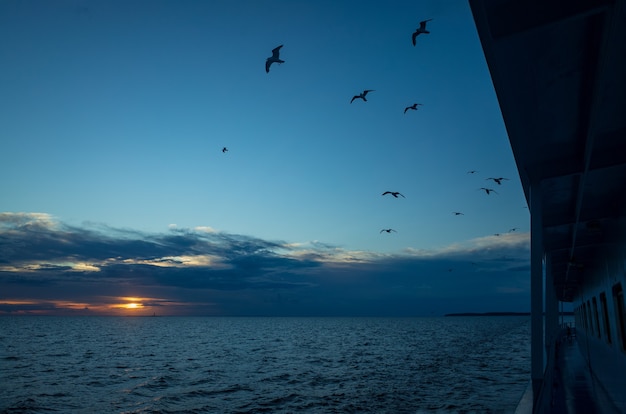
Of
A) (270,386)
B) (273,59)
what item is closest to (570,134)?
(273,59)

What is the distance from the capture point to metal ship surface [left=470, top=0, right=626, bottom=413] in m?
5.03

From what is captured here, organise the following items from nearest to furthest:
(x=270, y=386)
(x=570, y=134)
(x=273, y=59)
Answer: (x=570, y=134)
(x=273, y=59)
(x=270, y=386)

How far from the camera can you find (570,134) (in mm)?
8078

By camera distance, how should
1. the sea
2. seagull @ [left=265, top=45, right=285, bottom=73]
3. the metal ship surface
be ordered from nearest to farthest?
the metal ship surface → seagull @ [left=265, top=45, right=285, bottom=73] → the sea

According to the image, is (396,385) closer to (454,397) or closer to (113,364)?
(454,397)

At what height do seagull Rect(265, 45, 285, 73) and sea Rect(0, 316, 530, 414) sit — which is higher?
seagull Rect(265, 45, 285, 73)

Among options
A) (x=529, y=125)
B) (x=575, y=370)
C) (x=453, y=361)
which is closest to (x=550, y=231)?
(x=575, y=370)

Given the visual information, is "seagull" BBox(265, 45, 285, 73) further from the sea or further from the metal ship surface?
the sea

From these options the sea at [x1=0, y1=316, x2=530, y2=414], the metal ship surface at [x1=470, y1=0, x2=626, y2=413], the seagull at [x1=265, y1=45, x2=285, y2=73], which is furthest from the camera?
the sea at [x1=0, y1=316, x2=530, y2=414]

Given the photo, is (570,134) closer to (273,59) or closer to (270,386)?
(273,59)

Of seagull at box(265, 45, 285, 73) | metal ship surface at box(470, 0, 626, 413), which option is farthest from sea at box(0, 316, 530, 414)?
seagull at box(265, 45, 285, 73)

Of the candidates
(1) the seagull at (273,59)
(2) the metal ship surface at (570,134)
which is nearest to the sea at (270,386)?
(2) the metal ship surface at (570,134)

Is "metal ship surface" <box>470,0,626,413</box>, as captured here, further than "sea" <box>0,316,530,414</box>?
No

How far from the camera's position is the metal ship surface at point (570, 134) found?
503 cm
